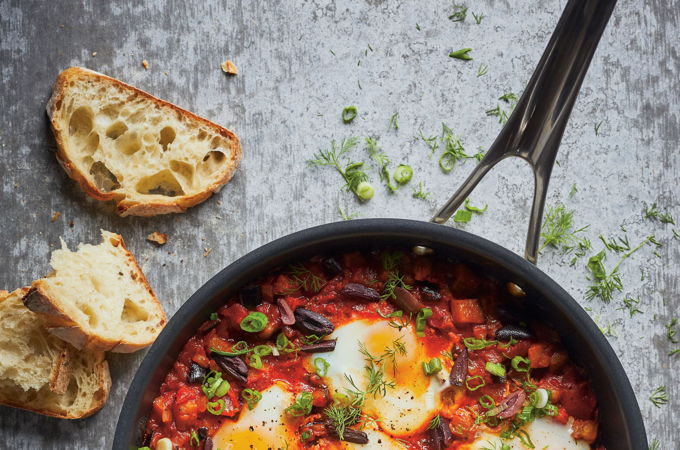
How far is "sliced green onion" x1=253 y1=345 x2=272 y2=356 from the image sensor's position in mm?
3389

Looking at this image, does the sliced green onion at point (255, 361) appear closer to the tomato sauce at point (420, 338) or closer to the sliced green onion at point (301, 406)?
the tomato sauce at point (420, 338)

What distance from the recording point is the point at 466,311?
3434 millimetres

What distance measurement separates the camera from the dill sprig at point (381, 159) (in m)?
3.80

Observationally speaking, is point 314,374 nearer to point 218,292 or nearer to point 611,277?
point 218,292

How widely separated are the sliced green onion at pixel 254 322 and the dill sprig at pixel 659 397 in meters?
2.03

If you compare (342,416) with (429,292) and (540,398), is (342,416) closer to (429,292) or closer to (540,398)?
(429,292)

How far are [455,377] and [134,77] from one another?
2.23m

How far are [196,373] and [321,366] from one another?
580mm

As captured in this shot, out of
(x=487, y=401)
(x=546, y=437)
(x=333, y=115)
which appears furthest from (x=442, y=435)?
(x=333, y=115)

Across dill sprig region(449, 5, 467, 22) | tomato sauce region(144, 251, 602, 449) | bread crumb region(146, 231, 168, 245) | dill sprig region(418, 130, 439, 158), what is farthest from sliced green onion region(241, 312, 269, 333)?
dill sprig region(449, 5, 467, 22)

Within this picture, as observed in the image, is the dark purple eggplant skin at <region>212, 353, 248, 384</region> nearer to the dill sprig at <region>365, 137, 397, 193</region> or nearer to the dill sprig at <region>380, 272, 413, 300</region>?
the dill sprig at <region>380, 272, 413, 300</region>

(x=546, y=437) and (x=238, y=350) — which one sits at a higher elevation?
(x=546, y=437)

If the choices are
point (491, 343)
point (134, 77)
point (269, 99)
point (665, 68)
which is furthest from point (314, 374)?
point (665, 68)

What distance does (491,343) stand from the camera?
3.40 metres
